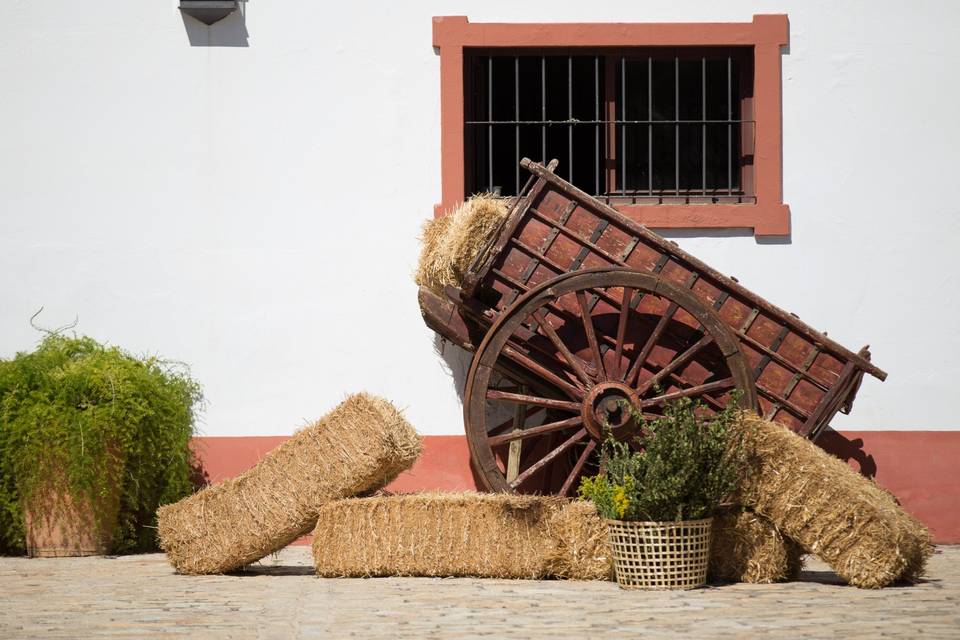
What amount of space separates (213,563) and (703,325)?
2997mm

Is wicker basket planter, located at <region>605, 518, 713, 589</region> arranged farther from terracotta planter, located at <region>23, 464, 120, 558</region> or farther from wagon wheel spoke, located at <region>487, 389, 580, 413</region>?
terracotta planter, located at <region>23, 464, 120, 558</region>

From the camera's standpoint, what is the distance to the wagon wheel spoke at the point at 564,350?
7.10 metres

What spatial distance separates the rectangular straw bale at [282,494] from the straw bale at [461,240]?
0.93 metres

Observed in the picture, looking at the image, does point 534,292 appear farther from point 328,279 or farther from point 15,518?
point 15,518

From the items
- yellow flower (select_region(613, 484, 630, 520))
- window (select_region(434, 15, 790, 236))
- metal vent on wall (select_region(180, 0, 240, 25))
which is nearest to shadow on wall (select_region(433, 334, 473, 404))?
window (select_region(434, 15, 790, 236))

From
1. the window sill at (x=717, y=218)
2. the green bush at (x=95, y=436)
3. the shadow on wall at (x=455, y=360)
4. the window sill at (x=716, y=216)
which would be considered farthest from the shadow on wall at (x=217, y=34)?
the window sill at (x=717, y=218)

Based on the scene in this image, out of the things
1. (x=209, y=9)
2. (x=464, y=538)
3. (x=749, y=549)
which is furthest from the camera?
(x=209, y=9)

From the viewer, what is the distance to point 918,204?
8.46 meters

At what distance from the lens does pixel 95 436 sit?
7527 millimetres

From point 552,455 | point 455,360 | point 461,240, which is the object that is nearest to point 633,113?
point 461,240

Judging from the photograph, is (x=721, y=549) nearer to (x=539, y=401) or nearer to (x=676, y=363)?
(x=676, y=363)

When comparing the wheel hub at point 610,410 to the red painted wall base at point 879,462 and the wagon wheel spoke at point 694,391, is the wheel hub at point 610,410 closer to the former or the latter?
the wagon wheel spoke at point 694,391

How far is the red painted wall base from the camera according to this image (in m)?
8.23

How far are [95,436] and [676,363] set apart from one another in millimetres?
3437
